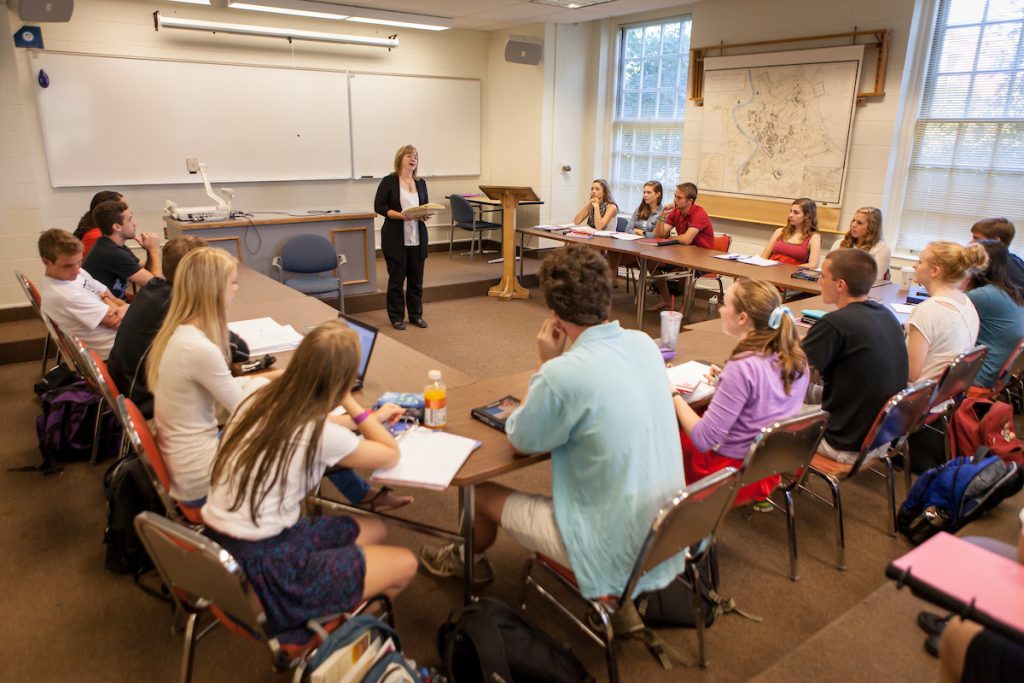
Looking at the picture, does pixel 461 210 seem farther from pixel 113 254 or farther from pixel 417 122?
pixel 113 254

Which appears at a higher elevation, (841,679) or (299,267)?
(299,267)

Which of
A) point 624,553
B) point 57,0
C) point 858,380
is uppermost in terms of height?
point 57,0

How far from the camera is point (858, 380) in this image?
257 cm

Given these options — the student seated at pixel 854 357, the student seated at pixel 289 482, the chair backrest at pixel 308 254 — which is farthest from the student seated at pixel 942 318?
the chair backrest at pixel 308 254

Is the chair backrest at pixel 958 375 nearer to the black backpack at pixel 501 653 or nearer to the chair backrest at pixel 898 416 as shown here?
the chair backrest at pixel 898 416

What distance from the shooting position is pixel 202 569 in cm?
147

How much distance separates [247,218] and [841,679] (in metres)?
5.22

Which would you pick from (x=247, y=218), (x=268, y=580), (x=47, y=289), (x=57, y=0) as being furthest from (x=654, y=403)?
(x=57, y=0)

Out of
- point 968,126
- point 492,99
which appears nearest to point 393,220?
point 492,99

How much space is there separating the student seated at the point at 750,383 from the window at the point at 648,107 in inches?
211

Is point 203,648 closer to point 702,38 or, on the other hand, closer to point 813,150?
point 813,150

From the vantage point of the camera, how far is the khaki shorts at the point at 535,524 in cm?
188

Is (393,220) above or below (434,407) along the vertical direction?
above

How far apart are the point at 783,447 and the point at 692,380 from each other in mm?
528
